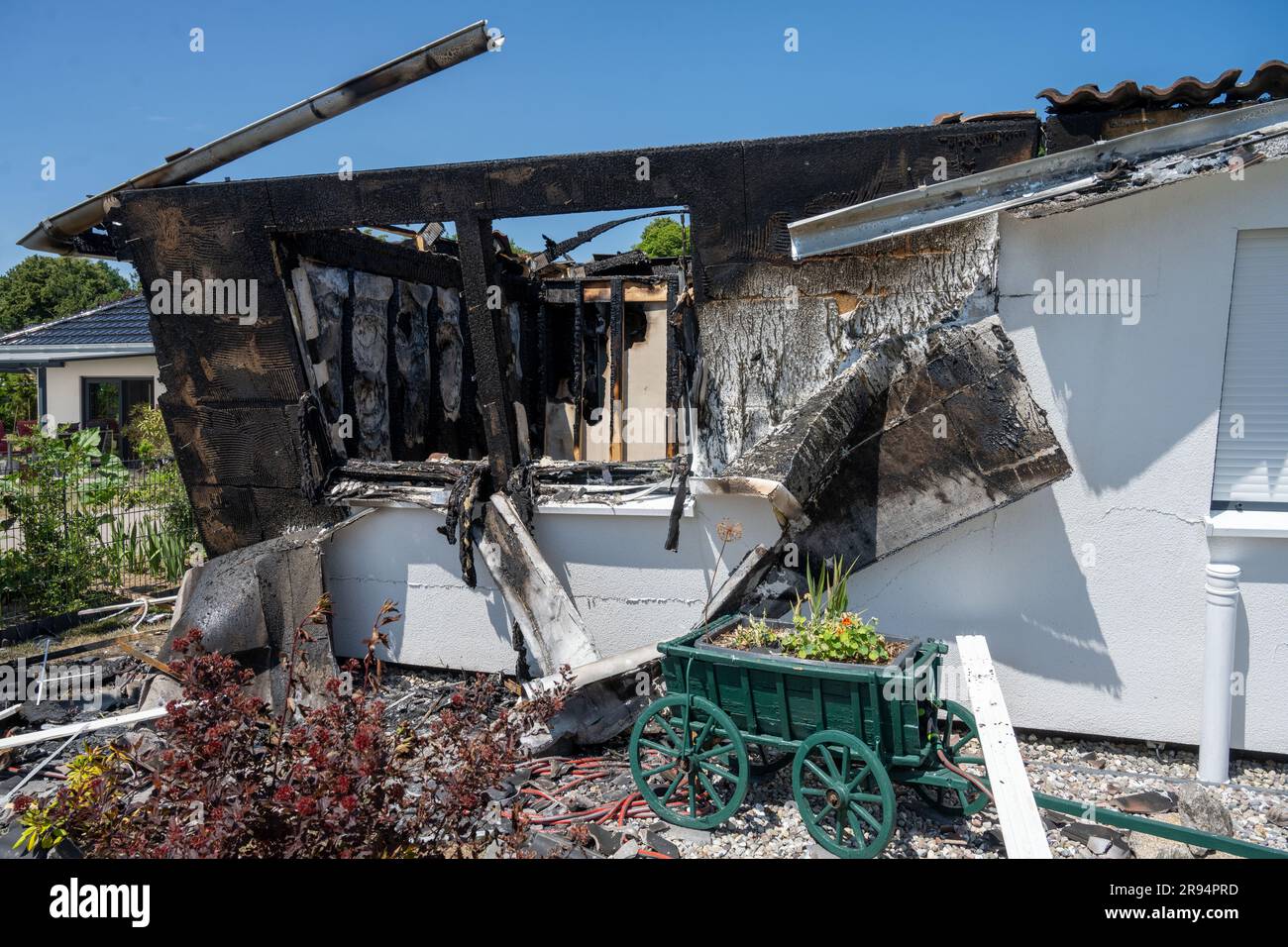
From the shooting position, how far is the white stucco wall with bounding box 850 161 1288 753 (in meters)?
4.52

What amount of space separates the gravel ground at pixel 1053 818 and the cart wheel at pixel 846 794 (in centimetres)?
14

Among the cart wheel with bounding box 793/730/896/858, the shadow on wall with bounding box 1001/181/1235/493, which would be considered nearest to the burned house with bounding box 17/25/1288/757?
the shadow on wall with bounding box 1001/181/1235/493

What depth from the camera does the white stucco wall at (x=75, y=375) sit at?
18562 mm

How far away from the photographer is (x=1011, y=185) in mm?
4500

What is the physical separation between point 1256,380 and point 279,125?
19.9ft

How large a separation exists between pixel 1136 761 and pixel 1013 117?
3.58 m

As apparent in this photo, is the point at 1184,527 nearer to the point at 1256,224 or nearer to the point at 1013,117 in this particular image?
the point at 1256,224

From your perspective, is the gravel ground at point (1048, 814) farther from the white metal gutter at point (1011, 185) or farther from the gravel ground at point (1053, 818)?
the white metal gutter at point (1011, 185)

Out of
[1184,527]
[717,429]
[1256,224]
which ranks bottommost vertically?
[1184,527]

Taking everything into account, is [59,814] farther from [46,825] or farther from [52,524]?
[52,524]

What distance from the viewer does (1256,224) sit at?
4.41 metres

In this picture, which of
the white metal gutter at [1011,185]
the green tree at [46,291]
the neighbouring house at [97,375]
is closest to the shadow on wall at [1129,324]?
the white metal gutter at [1011,185]

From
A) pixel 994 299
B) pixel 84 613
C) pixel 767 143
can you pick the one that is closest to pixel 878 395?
pixel 994 299

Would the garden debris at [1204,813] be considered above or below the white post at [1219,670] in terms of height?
below
